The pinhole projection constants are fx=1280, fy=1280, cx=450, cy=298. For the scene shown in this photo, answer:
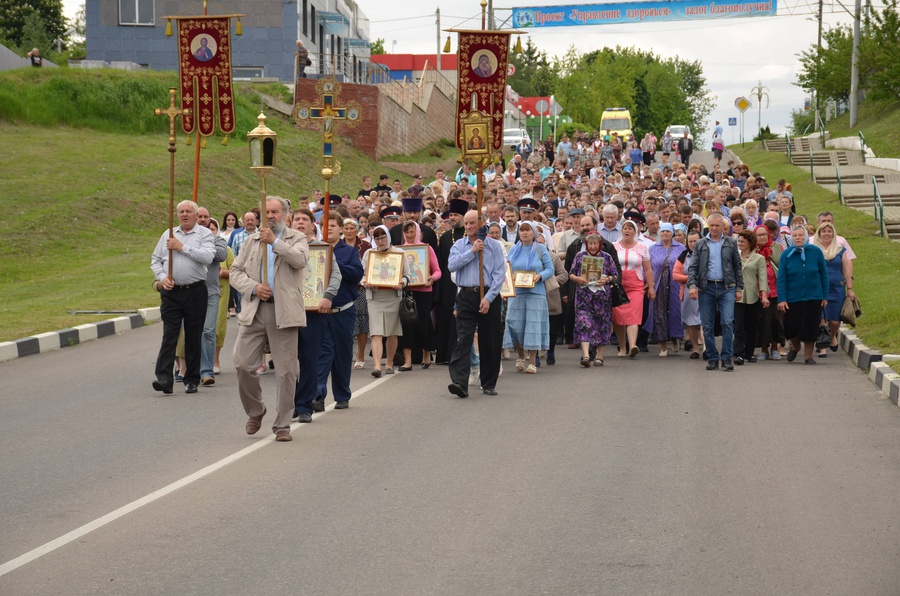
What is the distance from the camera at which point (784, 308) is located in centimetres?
1658

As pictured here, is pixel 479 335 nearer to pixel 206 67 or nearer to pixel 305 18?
pixel 206 67

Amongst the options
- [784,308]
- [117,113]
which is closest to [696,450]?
[784,308]

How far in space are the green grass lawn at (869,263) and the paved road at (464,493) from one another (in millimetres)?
4144

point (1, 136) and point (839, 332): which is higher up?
point (1, 136)

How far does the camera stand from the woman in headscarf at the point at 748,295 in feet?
54.4

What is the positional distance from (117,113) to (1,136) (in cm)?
606

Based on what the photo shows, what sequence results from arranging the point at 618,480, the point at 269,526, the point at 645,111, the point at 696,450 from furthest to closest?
the point at 645,111 → the point at 696,450 → the point at 618,480 → the point at 269,526

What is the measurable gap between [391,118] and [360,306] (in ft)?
120

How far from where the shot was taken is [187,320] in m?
13.7

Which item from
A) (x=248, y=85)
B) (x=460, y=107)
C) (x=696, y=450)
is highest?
(x=248, y=85)

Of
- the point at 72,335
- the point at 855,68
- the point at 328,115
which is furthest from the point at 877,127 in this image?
the point at 328,115

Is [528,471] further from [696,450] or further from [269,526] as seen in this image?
[269,526]

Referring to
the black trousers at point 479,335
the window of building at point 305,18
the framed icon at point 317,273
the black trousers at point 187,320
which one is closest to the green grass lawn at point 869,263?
the black trousers at point 479,335

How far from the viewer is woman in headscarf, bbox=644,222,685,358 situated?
58.5 feet
